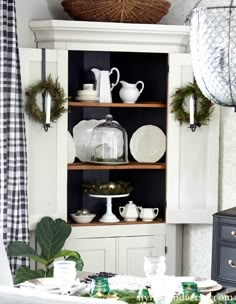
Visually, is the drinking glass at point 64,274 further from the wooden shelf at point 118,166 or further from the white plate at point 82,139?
the white plate at point 82,139

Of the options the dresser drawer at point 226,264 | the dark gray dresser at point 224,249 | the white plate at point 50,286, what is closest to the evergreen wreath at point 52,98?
the dark gray dresser at point 224,249

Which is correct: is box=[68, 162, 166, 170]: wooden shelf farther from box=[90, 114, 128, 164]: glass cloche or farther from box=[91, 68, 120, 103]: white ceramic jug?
box=[91, 68, 120, 103]: white ceramic jug

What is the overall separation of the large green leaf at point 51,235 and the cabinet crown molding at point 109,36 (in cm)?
106

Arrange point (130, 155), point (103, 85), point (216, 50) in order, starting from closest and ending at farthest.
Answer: point (216, 50) → point (103, 85) → point (130, 155)

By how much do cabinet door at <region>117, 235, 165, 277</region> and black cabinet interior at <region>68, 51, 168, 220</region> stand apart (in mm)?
190

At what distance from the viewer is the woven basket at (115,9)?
4535mm

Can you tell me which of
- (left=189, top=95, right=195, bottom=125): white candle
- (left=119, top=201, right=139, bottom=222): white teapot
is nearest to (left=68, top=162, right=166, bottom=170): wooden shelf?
(left=119, top=201, right=139, bottom=222): white teapot

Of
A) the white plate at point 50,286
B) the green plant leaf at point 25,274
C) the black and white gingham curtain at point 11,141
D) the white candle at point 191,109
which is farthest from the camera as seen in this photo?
the white candle at point 191,109

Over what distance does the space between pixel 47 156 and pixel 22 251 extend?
0.63 meters

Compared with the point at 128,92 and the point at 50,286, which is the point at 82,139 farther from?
the point at 50,286

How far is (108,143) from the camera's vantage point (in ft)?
15.6

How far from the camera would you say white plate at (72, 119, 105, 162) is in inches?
191

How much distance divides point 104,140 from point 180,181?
0.55 m

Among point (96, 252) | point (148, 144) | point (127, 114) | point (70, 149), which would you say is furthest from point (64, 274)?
point (127, 114)
